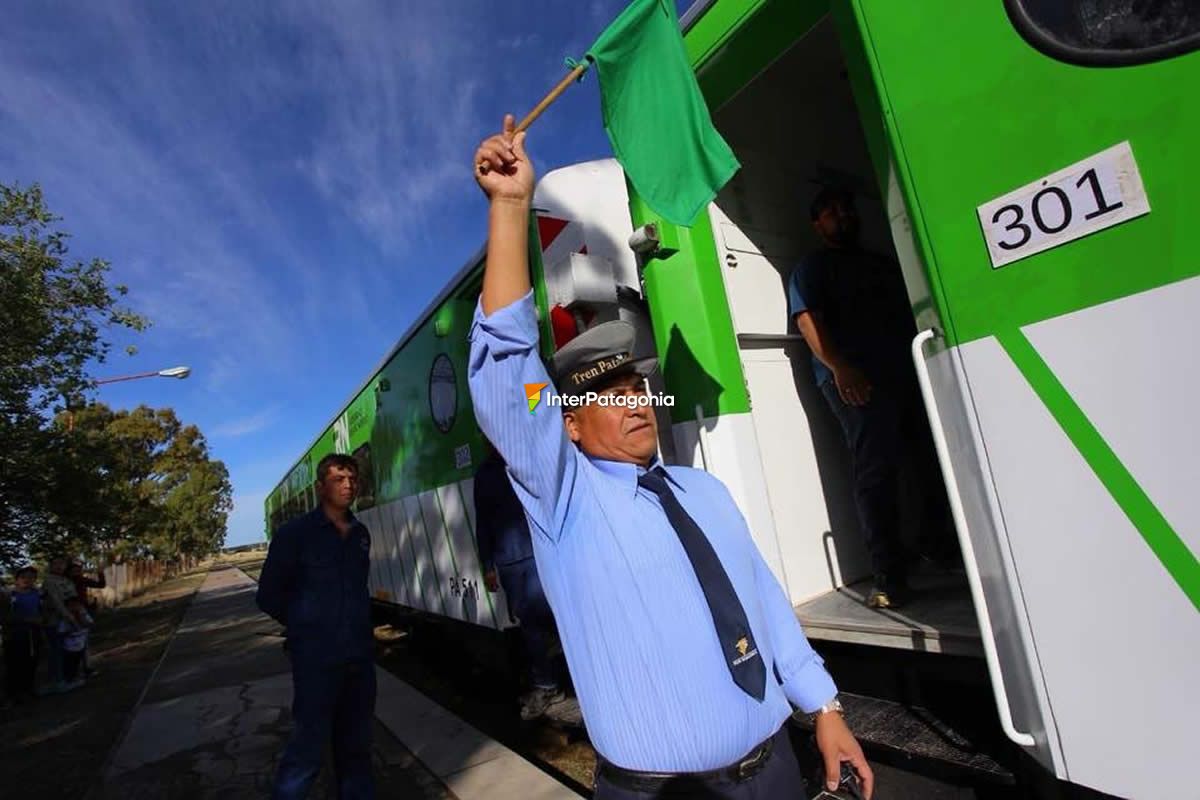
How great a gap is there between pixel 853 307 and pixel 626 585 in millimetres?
2124

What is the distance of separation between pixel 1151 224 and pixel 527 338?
4.07ft

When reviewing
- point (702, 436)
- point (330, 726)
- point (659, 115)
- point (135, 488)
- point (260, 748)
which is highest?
point (135, 488)

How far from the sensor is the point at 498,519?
12.1 feet

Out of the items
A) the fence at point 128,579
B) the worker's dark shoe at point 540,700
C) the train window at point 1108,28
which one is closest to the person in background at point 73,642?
the worker's dark shoe at point 540,700

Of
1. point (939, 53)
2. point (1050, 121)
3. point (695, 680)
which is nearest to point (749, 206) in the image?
point (939, 53)

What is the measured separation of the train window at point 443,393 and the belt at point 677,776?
3290 millimetres

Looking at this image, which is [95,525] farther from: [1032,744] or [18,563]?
[1032,744]

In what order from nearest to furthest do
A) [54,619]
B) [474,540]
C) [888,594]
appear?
[888,594]
[474,540]
[54,619]

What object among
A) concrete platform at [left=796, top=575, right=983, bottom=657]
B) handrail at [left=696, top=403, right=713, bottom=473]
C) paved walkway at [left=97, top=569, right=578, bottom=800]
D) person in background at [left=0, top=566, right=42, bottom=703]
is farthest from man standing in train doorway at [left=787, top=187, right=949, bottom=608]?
person in background at [left=0, top=566, right=42, bottom=703]

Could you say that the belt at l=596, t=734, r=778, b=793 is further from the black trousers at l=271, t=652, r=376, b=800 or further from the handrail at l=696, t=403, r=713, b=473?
the black trousers at l=271, t=652, r=376, b=800

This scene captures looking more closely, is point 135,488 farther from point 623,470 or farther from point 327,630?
point 623,470

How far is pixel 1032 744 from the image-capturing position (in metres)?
1.42

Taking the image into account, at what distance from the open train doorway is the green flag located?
1.60ft

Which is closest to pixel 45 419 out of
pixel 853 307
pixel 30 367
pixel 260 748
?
pixel 30 367
